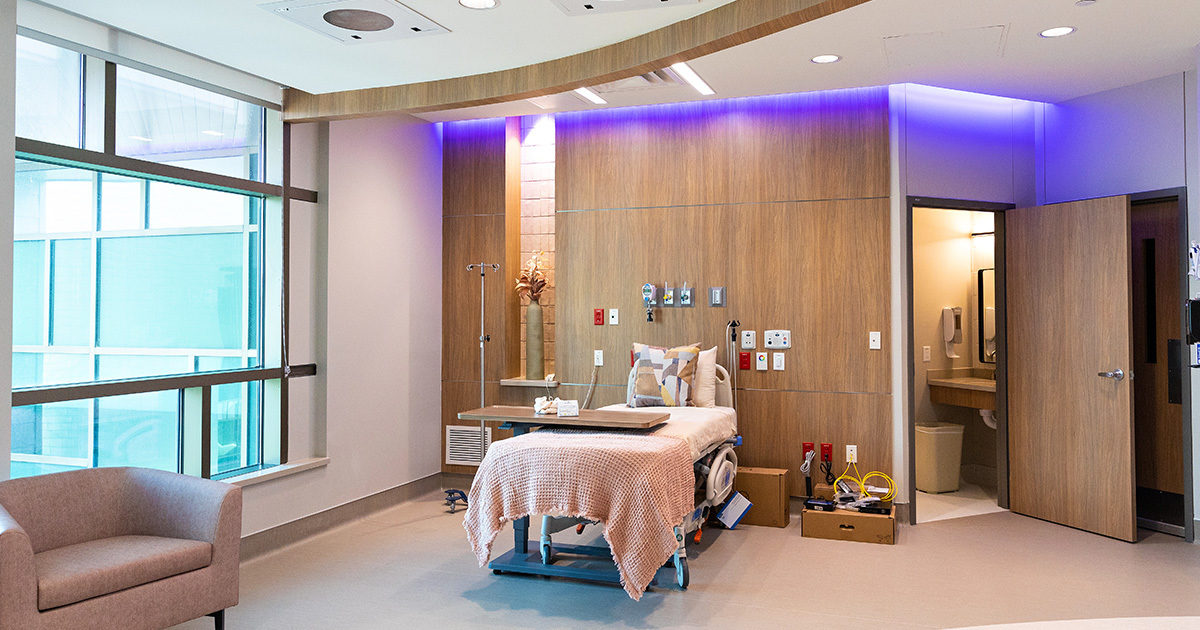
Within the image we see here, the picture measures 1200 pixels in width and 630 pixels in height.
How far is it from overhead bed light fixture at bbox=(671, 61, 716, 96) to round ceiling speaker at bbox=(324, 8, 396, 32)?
1868mm

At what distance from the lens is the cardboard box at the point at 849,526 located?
5.33 meters

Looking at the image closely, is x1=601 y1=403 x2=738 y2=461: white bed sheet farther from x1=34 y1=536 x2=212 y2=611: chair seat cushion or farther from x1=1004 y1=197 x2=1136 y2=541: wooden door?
x1=34 y1=536 x2=212 y2=611: chair seat cushion

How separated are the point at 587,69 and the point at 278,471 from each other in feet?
9.98

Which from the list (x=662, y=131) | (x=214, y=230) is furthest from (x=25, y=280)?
(x=662, y=131)

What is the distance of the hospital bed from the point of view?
4.39m

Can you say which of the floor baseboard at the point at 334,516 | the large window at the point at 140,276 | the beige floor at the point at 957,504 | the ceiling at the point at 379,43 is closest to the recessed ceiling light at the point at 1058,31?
the ceiling at the point at 379,43

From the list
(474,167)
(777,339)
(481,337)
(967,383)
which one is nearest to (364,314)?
(481,337)

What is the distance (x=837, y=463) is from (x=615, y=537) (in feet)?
8.88

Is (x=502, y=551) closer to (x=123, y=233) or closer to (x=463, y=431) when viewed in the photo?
(x=463, y=431)

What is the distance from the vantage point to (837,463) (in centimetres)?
607

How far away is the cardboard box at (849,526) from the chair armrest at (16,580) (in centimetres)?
422

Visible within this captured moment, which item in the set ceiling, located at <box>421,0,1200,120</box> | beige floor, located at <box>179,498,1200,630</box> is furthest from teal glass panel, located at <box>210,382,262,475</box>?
ceiling, located at <box>421,0,1200,120</box>

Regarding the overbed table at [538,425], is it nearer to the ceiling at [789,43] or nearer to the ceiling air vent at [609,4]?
the ceiling at [789,43]

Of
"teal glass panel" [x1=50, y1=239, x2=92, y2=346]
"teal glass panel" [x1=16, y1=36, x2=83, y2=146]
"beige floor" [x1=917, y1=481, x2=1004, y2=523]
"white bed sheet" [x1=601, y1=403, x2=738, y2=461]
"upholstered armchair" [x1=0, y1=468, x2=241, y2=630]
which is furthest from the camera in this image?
"beige floor" [x1=917, y1=481, x2=1004, y2=523]
